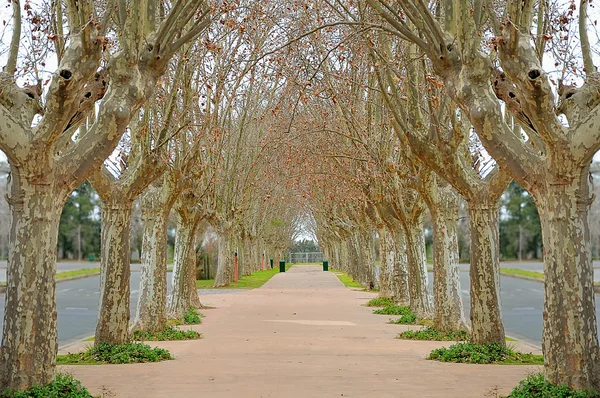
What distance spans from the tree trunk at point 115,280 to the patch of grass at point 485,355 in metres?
5.60

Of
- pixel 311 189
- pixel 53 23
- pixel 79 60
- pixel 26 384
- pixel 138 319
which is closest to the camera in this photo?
pixel 26 384

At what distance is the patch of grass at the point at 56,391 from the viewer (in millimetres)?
7512

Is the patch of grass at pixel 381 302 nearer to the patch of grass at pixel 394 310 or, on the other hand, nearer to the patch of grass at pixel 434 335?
the patch of grass at pixel 394 310

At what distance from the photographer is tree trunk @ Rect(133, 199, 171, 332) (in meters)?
15.6

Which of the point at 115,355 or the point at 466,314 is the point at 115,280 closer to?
the point at 115,355

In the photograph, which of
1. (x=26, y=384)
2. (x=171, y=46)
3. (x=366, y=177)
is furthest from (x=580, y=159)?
(x=366, y=177)

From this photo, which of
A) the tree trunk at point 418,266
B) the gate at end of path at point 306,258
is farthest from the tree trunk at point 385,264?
the gate at end of path at point 306,258

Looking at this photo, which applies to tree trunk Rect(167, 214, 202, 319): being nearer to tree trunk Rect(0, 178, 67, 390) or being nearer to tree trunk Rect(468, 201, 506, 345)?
tree trunk Rect(468, 201, 506, 345)

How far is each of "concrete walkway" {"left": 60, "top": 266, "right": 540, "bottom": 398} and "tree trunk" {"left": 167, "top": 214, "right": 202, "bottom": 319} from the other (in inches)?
44.7

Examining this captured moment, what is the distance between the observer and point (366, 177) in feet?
68.2

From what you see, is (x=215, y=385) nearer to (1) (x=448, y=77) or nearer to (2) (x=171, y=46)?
Result: (2) (x=171, y=46)

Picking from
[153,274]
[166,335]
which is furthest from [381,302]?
[153,274]

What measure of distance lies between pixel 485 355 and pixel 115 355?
6.35 m

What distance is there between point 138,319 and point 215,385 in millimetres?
6586
